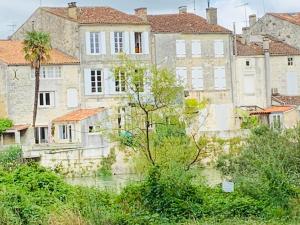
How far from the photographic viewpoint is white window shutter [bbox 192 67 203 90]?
63.8m

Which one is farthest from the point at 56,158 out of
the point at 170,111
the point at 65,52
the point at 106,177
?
the point at 170,111

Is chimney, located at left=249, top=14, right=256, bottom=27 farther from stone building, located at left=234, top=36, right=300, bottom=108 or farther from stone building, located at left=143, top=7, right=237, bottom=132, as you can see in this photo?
stone building, located at left=143, top=7, right=237, bottom=132

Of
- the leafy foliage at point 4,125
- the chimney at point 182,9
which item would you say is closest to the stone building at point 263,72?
the chimney at point 182,9

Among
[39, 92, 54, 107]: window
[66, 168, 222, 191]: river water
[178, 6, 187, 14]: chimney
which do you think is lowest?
[66, 168, 222, 191]: river water

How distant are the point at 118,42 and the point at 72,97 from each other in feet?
16.7

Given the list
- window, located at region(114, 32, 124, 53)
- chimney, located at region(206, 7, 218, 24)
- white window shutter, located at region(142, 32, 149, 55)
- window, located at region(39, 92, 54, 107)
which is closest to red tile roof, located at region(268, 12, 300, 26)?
chimney, located at region(206, 7, 218, 24)

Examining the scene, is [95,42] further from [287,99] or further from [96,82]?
[287,99]

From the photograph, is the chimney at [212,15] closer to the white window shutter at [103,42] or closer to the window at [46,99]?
the white window shutter at [103,42]

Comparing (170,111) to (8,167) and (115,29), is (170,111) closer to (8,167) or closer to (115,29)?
(8,167)

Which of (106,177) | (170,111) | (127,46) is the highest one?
(127,46)

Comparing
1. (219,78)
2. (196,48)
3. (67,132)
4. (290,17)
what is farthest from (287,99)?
(67,132)

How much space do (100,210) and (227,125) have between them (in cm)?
4382

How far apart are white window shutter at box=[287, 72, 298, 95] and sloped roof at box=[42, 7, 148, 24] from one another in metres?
13.7

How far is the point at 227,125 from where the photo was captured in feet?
210
